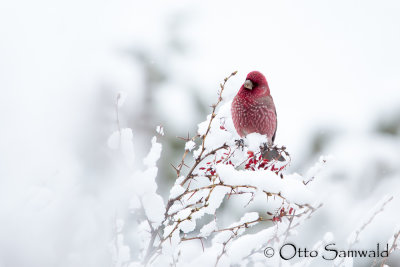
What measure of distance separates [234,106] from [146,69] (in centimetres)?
223

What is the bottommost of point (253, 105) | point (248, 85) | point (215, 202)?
point (215, 202)

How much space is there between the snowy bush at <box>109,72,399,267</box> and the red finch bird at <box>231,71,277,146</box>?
76 centimetres

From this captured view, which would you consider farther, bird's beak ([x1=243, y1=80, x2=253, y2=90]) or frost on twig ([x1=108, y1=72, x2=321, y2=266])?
bird's beak ([x1=243, y1=80, x2=253, y2=90])

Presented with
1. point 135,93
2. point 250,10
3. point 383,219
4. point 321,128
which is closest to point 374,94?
point 321,128

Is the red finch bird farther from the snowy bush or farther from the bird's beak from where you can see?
the snowy bush

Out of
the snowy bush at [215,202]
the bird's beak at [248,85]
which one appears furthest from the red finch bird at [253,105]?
the snowy bush at [215,202]

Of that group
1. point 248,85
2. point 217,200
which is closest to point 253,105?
point 248,85

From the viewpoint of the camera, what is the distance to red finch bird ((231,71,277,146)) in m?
3.77

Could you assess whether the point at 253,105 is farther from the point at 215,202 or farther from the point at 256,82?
the point at 215,202

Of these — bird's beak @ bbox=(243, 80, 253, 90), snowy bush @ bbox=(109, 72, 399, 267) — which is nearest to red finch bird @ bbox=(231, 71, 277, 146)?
bird's beak @ bbox=(243, 80, 253, 90)

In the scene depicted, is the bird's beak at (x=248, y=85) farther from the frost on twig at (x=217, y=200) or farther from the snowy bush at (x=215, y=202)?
the frost on twig at (x=217, y=200)

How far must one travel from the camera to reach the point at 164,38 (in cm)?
658

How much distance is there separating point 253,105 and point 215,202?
1.63 metres

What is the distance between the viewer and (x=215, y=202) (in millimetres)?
2344
